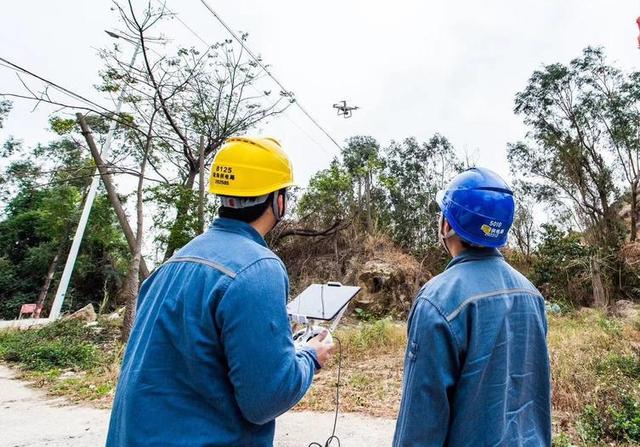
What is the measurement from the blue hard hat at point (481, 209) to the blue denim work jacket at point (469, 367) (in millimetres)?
129

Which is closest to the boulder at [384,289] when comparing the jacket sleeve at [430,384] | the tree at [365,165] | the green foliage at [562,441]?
the tree at [365,165]

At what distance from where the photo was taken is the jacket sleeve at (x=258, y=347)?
1.05 meters

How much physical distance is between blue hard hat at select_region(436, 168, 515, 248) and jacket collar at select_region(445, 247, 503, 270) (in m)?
0.03

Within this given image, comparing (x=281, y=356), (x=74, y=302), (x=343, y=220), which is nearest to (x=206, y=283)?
(x=281, y=356)

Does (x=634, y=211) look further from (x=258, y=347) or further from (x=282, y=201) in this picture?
(x=258, y=347)

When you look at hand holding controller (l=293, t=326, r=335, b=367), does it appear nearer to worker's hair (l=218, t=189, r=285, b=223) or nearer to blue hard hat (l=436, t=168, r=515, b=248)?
worker's hair (l=218, t=189, r=285, b=223)

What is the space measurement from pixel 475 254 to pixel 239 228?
31.2 inches

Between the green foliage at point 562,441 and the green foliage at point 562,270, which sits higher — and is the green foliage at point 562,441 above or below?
Result: below

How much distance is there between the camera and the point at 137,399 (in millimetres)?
1107

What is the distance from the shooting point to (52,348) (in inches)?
323

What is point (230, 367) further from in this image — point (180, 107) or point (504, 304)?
point (180, 107)

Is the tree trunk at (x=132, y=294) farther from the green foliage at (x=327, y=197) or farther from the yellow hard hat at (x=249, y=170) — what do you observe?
the green foliage at (x=327, y=197)

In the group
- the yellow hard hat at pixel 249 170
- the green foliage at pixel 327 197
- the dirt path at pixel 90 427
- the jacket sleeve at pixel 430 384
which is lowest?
the dirt path at pixel 90 427

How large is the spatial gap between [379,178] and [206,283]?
18.7 metres
